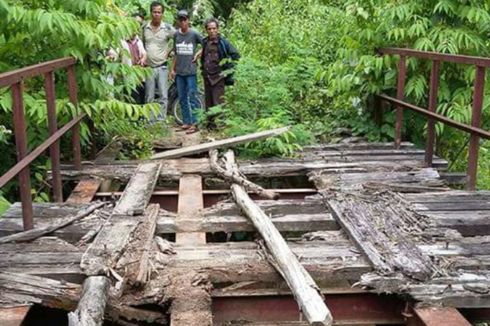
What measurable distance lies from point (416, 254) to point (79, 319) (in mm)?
2023

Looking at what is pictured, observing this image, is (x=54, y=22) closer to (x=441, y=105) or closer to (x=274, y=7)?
(x=441, y=105)

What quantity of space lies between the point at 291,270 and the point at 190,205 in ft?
6.15

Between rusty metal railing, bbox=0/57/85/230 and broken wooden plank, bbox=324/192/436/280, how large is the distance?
2.23 meters

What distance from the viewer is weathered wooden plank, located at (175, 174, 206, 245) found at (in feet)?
14.4

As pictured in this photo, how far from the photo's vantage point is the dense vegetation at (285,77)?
614 cm

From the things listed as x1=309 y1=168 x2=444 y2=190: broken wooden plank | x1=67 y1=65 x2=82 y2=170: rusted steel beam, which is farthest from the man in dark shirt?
x1=309 y1=168 x2=444 y2=190: broken wooden plank

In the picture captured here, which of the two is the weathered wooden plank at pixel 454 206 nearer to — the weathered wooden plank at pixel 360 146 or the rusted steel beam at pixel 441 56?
the rusted steel beam at pixel 441 56

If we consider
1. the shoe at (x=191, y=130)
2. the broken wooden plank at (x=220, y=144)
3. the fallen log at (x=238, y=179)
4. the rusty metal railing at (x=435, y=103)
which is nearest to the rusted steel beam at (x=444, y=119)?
the rusty metal railing at (x=435, y=103)

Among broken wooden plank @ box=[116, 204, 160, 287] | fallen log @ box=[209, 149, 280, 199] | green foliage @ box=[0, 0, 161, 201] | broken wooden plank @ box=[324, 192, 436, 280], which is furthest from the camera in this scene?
green foliage @ box=[0, 0, 161, 201]

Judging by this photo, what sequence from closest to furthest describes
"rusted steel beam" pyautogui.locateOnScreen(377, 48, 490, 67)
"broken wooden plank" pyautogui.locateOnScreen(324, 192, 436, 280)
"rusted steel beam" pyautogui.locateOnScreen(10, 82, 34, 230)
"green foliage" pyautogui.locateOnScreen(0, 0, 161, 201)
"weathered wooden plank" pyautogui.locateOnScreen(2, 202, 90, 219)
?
"broken wooden plank" pyautogui.locateOnScreen(324, 192, 436, 280)
"rusted steel beam" pyautogui.locateOnScreen(10, 82, 34, 230)
"weathered wooden plank" pyautogui.locateOnScreen(2, 202, 90, 219)
"rusted steel beam" pyautogui.locateOnScreen(377, 48, 490, 67)
"green foliage" pyautogui.locateOnScreen(0, 0, 161, 201)

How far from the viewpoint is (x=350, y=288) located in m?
3.64

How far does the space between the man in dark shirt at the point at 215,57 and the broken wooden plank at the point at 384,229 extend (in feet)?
14.6

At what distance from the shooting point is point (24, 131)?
4.32 metres

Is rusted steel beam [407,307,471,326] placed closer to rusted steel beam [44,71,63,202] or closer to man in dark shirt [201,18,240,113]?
rusted steel beam [44,71,63,202]
